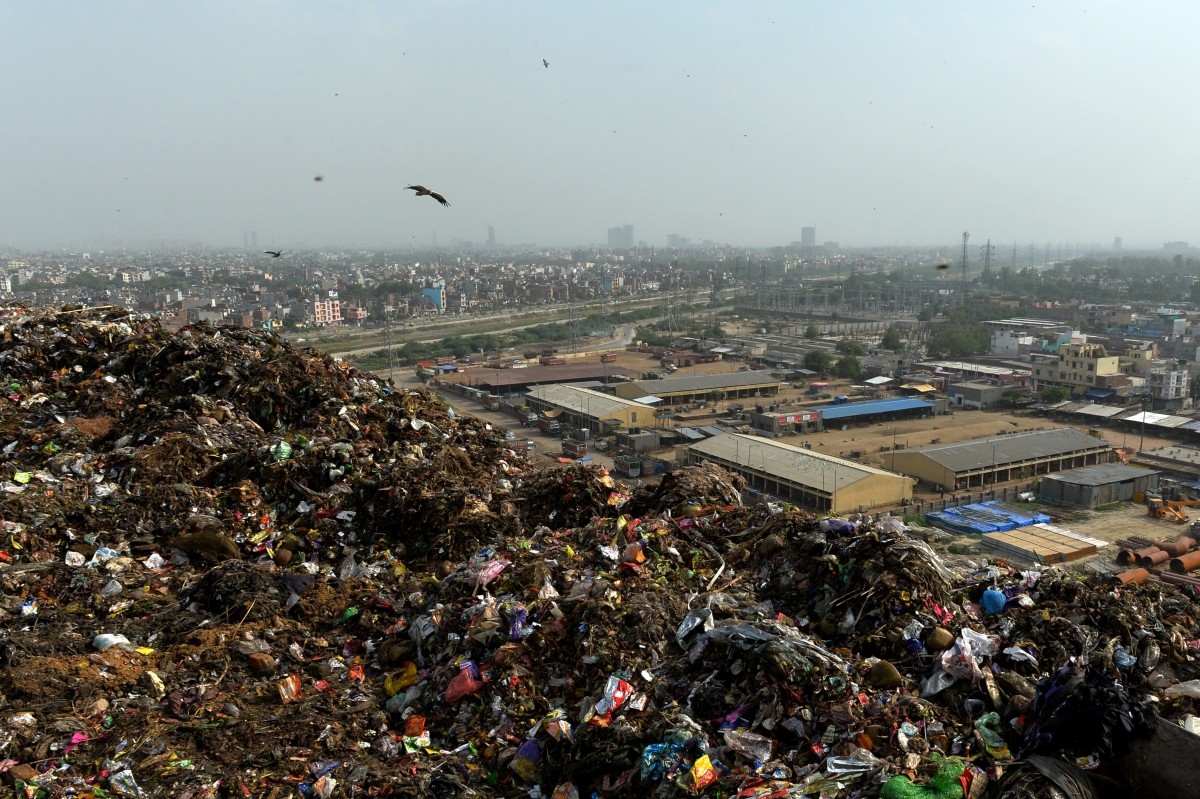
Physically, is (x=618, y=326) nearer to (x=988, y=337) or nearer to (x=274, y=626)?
(x=988, y=337)

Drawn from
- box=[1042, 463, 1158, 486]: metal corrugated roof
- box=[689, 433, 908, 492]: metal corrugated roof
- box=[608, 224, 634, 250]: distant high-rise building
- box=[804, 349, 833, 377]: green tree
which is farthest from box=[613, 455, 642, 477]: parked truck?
box=[608, 224, 634, 250]: distant high-rise building

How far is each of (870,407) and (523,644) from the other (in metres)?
16.2

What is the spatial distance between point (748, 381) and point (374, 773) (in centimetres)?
1871

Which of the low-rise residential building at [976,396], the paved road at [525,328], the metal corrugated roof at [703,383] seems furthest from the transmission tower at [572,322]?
the low-rise residential building at [976,396]

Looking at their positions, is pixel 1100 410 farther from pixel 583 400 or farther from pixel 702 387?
pixel 583 400

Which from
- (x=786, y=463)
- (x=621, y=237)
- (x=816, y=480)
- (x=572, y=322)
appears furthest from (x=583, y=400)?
(x=621, y=237)

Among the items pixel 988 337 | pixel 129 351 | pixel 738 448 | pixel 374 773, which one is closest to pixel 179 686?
pixel 374 773

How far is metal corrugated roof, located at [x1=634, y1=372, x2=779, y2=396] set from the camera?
19.2 m

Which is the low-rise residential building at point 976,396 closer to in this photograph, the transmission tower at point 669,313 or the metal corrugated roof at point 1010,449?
the metal corrugated roof at point 1010,449

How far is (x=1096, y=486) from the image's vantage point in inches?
459

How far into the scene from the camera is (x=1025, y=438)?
14.2 meters

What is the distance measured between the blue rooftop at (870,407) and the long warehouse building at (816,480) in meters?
4.43

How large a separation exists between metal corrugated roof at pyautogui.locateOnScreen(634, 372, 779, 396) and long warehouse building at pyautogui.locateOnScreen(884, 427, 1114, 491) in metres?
6.08

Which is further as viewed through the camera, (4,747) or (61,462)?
(61,462)
